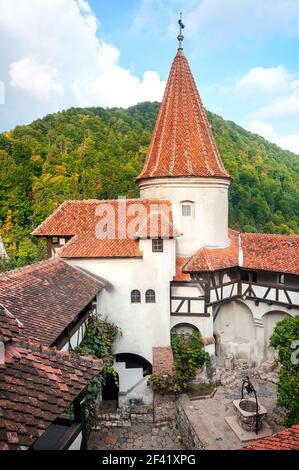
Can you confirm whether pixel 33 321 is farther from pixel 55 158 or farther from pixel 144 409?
pixel 55 158

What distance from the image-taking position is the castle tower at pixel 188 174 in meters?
17.7

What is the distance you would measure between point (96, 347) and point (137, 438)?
437 cm

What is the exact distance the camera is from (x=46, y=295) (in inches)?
444

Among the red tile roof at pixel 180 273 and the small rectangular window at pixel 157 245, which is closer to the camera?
the small rectangular window at pixel 157 245

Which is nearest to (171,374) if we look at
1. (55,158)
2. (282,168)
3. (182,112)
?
(182,112)

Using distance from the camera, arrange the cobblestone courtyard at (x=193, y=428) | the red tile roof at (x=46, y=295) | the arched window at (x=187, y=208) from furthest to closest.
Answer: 1. the arched window at (x=187, y=208)
2. the cobblestone courtyard at (x=193, y=428)
3. the red tile roof at (x=46, y=295)

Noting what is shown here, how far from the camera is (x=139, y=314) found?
53.5ft

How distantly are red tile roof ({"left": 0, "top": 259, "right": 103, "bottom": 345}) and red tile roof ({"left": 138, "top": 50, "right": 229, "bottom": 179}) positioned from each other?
6.94 m

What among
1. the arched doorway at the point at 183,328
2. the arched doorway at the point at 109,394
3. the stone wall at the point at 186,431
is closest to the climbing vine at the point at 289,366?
the stone wall at the point at 186,431

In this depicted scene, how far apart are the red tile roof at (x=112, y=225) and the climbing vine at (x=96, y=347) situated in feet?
9.92

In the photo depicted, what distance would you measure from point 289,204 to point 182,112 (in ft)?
123

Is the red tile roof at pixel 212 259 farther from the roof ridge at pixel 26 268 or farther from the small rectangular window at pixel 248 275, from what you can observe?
the roof ridge at pixel 26 268

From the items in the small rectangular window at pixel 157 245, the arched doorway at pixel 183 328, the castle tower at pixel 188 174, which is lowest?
the arched doorway at pixel 183 328

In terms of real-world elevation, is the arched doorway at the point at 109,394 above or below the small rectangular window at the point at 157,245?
below
